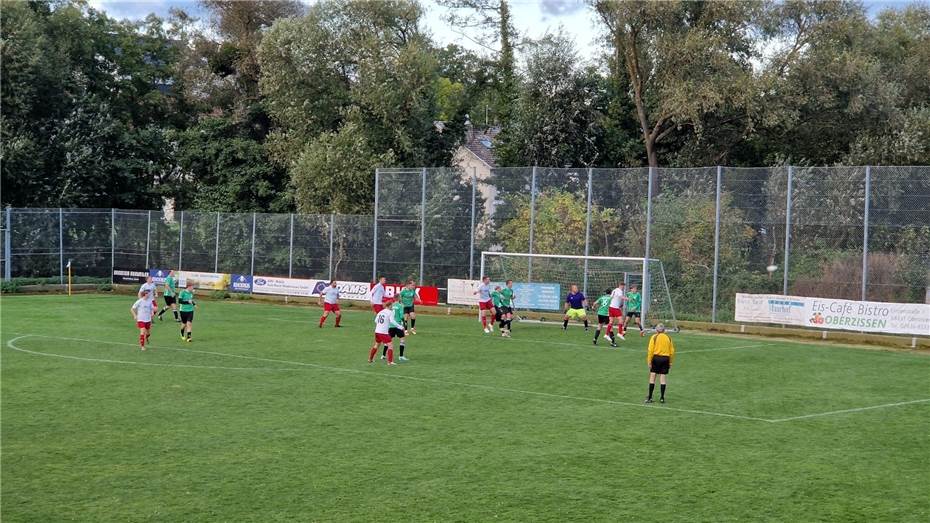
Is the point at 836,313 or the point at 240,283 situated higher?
the point at 836,313

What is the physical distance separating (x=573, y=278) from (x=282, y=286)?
15.1 m

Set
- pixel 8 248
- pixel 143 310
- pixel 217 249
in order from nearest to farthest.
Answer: pixel 143 310 → pixel 8 248 → pixel 217 249

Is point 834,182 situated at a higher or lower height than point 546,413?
higher

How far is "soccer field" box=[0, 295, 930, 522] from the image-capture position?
11789mm

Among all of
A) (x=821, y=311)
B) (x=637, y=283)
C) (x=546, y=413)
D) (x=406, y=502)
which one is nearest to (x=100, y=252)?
(x=637, y=283)

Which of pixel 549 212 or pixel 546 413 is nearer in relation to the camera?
pixel 546 413

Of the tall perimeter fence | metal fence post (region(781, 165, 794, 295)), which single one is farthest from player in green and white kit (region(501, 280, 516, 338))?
metal fence post (region(781, 165, 794, 295))

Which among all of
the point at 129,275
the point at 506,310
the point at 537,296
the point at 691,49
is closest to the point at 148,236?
the point at 129,275

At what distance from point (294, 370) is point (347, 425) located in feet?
22.3

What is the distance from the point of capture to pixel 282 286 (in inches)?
1813

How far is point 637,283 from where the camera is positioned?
36281mm

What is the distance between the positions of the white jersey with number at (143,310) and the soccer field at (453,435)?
0.95 metres

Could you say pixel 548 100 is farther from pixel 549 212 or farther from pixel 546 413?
pixel 546 413

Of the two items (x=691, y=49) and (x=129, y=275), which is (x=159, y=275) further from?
(x=691, y=49)
